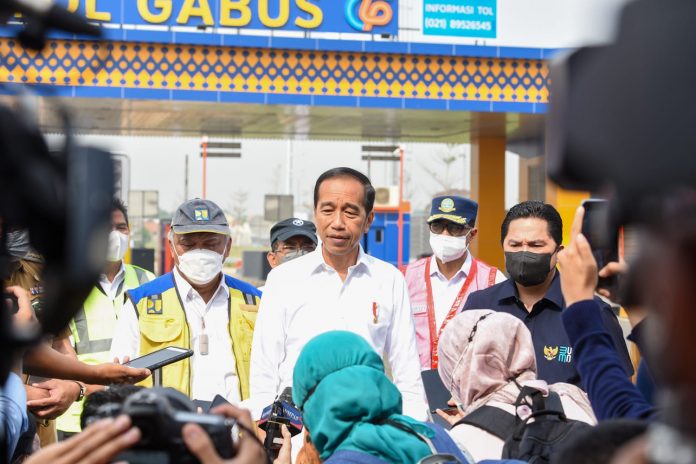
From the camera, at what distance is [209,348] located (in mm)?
4703

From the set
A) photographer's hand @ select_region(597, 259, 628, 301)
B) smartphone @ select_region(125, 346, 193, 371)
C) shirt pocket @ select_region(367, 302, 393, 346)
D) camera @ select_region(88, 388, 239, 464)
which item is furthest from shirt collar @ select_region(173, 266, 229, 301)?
camera @ select_region(88, 388, 239, 464)

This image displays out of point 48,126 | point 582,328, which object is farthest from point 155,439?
point 582,328

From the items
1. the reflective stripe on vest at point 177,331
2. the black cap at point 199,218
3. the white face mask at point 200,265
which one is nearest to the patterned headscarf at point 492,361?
the reflective stripe on vest at point 177,331

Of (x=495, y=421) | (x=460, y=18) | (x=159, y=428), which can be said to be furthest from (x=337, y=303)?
(x=460, y=18)

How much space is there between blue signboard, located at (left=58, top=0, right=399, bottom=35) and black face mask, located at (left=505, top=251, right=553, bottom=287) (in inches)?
472

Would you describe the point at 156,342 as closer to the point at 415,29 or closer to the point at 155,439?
the point at 155,439

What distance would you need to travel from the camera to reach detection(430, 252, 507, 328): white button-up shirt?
6.18m

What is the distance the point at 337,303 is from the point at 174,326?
85cm

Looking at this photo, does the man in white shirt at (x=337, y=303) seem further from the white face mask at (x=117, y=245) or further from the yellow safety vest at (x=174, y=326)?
the white face mask at (x=117, y=245)

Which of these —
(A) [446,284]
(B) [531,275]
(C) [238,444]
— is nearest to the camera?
(C) [238,444]

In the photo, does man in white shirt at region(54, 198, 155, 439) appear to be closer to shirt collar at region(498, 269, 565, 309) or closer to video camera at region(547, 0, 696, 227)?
shirt collar at region(498, 269, 565, 309)

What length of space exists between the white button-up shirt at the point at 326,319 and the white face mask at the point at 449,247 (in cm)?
195

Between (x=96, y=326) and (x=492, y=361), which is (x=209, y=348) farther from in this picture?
(x=492, y=361)

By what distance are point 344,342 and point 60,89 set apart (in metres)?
1.34
